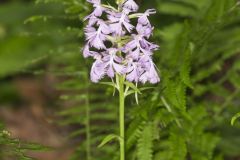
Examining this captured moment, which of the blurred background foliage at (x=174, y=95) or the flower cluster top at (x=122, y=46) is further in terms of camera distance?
the blurred background foliage at (x=174, y=95)

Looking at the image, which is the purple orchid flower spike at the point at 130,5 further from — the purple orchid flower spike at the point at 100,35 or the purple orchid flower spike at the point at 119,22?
the purple orchid flower spike at the point at 100,35

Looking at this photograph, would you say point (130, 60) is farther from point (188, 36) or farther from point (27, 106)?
point (27, 106)

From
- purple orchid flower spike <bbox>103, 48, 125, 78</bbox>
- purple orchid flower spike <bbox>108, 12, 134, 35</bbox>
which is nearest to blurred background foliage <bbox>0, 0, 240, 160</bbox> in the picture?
purple orchid flower spike <bbox>103, 48, 125, 78</bbox>

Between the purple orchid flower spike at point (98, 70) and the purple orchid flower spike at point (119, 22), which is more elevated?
the purple orchid flower spike at point (119, 22)

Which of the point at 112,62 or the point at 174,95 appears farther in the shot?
the point at 174,95

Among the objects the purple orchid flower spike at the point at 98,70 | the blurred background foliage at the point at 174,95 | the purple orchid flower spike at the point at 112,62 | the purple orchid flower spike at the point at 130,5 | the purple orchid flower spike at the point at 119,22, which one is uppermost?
the purple orchid flower spike at the point at 130,5

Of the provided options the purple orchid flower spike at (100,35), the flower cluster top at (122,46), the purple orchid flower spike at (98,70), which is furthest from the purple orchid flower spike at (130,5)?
the purple orchid flower spike at (98,70)

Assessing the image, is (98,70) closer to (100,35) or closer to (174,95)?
(100,35)

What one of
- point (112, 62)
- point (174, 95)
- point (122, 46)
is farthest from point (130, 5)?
point (174, 95)

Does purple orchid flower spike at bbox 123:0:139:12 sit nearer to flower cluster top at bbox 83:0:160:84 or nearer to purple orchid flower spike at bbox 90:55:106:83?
flower cluster top at bbox 83:0:160:84

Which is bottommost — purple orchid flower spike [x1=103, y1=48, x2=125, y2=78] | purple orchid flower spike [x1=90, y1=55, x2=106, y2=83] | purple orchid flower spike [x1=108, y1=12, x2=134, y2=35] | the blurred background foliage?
the blurred background foliage

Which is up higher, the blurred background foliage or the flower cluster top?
the flower cluster top

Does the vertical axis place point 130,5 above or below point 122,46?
above
